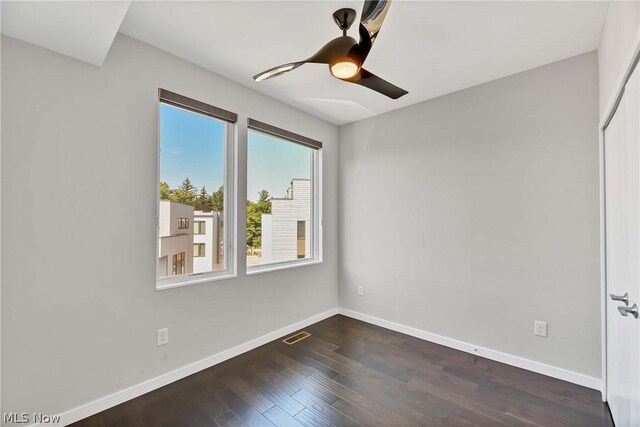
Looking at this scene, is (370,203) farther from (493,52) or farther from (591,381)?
(591,381)

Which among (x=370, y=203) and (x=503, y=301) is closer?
(x=503, y=301)

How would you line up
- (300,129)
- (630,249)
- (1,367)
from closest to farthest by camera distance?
(630,249) < (1,367) < (300,129)

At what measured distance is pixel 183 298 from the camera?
7.66 ft

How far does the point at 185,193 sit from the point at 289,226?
132 cm

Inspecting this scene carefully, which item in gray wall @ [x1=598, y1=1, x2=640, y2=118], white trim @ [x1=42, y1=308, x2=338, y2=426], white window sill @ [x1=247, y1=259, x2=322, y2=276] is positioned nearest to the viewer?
gray wall @ [x1=598, y1=1, x2=640, y2=118]

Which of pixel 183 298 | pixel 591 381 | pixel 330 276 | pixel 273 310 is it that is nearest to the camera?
pixel 591 381

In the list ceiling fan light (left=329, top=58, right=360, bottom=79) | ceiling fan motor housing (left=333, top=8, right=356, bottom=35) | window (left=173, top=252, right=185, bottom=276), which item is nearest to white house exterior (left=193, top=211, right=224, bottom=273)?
window (left=173, top=252, right=185, bottom=276)

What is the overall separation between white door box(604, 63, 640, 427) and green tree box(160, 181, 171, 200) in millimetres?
2826

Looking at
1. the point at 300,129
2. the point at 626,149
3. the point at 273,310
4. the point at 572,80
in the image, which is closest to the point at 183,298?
the point at 273,310

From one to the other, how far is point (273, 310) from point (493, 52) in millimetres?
3047

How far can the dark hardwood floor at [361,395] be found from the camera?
72.4 inches

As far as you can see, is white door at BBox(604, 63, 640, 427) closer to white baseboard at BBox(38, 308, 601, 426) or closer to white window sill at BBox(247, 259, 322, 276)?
white baseboard at BBox(38, 308, 601, 426)

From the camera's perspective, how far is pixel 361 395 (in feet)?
6.88

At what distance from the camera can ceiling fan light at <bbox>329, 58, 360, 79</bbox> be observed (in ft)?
5.32
